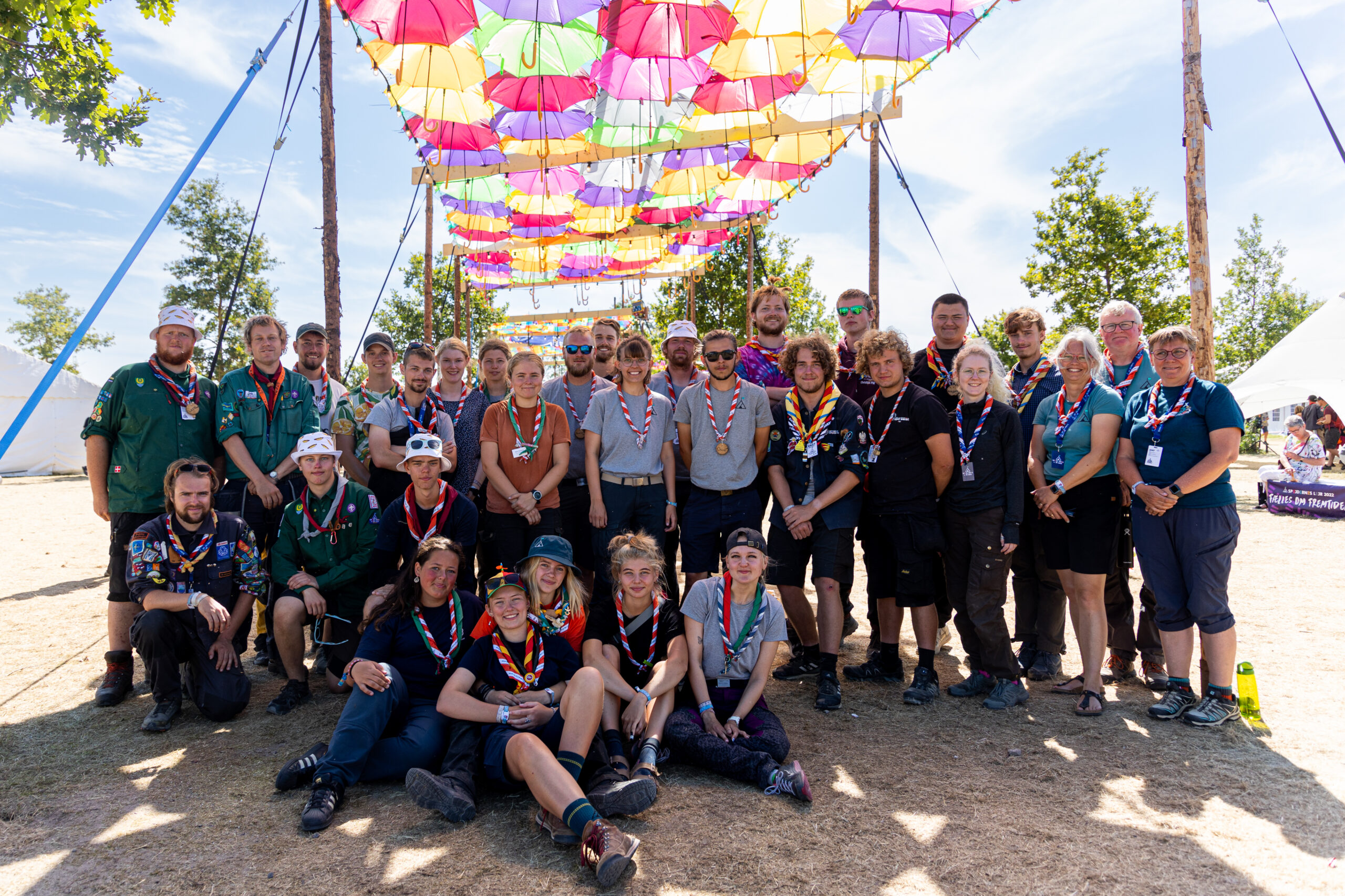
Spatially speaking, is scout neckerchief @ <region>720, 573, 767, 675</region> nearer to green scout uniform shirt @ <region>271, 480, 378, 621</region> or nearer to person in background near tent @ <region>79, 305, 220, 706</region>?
green scout uniform shirt @ <region>271, 480, 378, 621</region>

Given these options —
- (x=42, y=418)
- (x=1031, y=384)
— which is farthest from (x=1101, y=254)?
(x=42, y=418)

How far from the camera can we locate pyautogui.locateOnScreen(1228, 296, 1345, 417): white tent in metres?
15.4

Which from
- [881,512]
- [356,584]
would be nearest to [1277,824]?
[881,512]

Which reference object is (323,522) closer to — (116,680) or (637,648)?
(116,680)

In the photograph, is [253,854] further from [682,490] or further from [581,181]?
[581,181]

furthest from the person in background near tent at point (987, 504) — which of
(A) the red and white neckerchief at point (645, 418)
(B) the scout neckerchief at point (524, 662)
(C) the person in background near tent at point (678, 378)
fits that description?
(B) the scout neckerchief at point (524, 662)

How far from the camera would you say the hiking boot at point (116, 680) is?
4520 millimetres

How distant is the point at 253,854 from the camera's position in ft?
9.34

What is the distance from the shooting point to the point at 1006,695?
4398 mm

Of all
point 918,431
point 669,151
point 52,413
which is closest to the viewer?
point 918,431

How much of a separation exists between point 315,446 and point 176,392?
1079 mm

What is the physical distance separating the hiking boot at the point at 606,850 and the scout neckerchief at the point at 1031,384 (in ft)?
11.8

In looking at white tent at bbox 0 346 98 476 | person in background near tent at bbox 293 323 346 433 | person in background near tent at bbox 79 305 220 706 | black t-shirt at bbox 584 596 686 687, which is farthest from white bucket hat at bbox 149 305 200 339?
white tent at bbox 0 346 98 476

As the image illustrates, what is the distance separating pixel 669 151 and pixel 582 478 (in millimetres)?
7024
